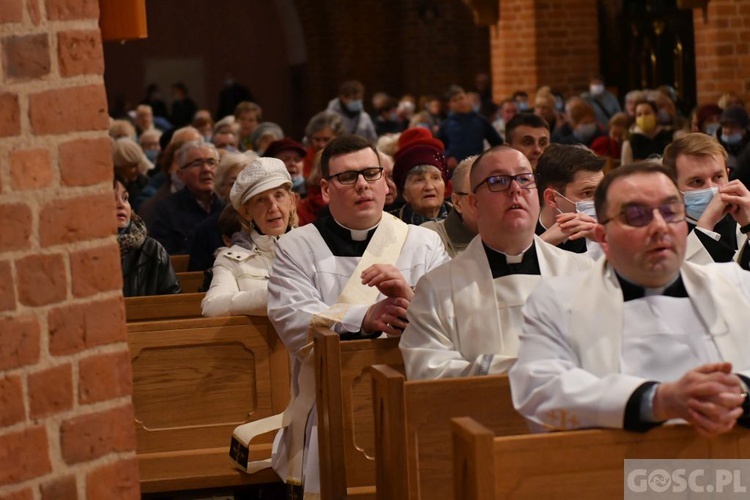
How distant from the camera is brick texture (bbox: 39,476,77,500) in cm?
321

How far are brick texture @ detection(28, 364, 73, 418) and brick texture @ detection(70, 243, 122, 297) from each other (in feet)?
0.62

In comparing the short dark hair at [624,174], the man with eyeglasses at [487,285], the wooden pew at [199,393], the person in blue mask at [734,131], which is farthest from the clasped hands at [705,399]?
the person in blue mask at [734,131]

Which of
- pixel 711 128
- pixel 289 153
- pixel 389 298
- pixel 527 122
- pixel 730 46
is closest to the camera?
pixel 389 298

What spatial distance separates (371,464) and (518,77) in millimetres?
12840

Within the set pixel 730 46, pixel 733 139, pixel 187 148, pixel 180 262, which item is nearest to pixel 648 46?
pixel 730 46

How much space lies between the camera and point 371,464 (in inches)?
202

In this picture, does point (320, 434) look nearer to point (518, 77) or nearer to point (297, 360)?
point (297, 360)

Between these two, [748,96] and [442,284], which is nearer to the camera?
[442,284]

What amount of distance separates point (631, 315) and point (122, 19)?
1.57m

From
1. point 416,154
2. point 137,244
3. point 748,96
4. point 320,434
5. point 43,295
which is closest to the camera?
point 43,295

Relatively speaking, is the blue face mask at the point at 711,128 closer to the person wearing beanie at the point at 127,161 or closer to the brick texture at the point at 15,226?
the person wearing beanie at the point at 127,161

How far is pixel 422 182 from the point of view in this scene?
7.70m

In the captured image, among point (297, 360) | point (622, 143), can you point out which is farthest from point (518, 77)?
point (297, 360)

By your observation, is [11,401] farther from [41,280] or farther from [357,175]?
[357,175]
